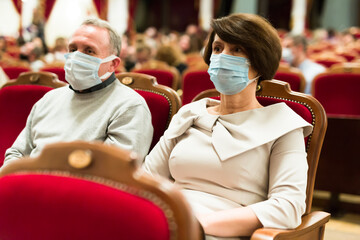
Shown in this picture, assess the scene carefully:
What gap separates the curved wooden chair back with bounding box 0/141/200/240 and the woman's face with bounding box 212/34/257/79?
2.61 feet

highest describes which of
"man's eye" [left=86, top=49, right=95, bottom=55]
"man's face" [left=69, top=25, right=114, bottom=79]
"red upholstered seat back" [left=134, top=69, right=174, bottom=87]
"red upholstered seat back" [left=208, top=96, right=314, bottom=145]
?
"man's face" [left=69, top=25, right=114, bottom=79]

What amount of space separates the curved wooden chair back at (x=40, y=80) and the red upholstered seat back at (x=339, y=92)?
5.51 ft

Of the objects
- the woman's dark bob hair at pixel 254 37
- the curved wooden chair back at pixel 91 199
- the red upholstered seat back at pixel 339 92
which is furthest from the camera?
the red upholstered seat back at pixel 339 92

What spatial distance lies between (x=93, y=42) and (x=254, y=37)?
700 mm

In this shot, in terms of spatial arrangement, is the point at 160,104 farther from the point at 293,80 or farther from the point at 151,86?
the point at 293,80

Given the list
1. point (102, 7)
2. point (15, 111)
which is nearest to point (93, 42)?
point (15, 111)

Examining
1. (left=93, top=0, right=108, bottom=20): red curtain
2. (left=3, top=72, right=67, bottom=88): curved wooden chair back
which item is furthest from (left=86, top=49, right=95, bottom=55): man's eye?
(left=93, top=0, right=108, bottom=20): red curtain

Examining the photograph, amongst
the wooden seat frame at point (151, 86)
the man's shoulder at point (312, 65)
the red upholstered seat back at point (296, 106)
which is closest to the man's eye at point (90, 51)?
the wooden seat frame at point (151, 86)

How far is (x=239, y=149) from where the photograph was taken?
1.38 meters

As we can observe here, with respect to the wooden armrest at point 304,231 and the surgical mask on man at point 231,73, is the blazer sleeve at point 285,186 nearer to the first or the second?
the wooden armrest at point 304,231

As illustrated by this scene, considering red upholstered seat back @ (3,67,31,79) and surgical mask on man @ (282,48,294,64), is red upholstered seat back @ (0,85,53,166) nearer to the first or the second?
red upholstered seat back @ (3,67,31,79)

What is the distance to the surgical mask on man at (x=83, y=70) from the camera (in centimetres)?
182

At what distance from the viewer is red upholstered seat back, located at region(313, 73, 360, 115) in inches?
115

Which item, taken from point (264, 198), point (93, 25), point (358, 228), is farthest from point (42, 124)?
point (358, 228)
